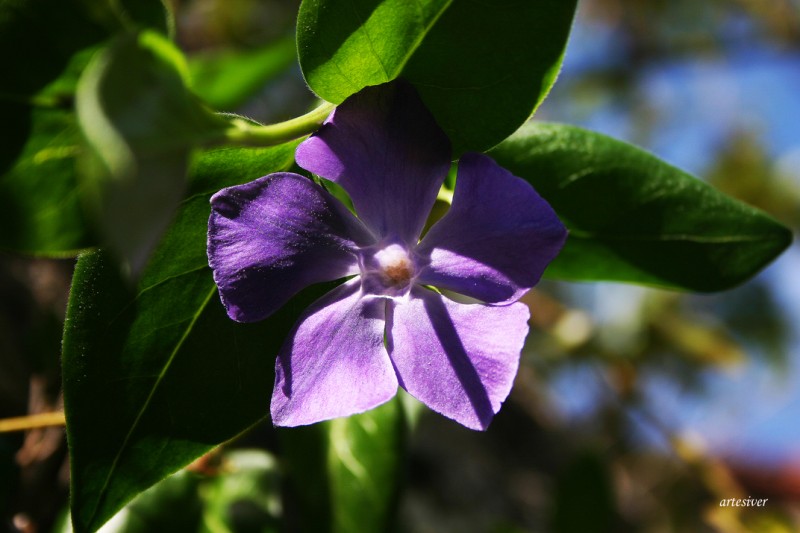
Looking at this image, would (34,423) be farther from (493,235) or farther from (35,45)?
(493,235)

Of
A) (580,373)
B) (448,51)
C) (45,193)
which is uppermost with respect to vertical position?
(448,51)

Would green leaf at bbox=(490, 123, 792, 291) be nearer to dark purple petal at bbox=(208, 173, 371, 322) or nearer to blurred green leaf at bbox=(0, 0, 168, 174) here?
dark purple petal at bbox=(208, 173, 371, 322)

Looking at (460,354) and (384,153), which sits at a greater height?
(384,153)

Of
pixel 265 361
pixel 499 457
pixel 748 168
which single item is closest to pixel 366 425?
pixel 265 361

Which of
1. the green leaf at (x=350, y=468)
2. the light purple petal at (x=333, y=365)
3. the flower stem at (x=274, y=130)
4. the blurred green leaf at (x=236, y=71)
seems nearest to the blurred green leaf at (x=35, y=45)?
the flower stem at (x=274, y=130)

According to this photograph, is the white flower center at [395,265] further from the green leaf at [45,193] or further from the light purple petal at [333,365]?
the green leaf at [45,193]

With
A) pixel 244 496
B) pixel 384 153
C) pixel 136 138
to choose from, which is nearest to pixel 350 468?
pixel 244 496

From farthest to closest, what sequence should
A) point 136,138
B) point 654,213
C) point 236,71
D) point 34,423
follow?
point 236,71
point 34,423
point 654,213
point 136,138
